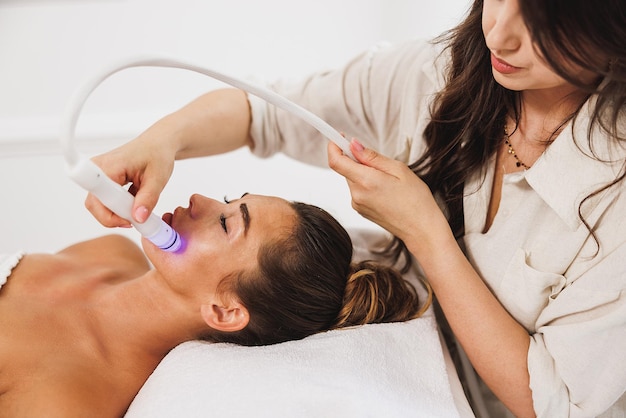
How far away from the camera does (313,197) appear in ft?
6.90

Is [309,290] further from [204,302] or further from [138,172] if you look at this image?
[138,172]

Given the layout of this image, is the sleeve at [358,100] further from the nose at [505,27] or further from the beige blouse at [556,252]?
the nose at [505,27]

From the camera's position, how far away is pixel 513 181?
1146 mm

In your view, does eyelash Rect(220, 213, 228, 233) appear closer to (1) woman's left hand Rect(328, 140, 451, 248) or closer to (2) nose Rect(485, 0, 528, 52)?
(1) woman's left hand Rect(328, 140, 451, 248)

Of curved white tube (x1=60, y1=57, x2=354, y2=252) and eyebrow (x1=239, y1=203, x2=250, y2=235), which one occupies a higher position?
curved white tube (x1=60, y1=57, x2=354, y2=252)

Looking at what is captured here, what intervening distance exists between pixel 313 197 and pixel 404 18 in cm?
71

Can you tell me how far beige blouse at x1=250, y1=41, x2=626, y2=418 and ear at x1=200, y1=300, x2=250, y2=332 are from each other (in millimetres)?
445

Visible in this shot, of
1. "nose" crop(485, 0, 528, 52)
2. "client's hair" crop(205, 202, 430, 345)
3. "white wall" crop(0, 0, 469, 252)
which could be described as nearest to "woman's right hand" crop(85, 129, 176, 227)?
"client's hair" crop(205, 202, 430, 345)

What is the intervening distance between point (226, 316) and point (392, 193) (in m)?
0.40

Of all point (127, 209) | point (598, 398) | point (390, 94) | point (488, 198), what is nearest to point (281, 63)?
point (390, 94)

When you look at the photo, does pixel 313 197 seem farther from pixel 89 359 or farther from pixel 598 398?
pixel 598 398

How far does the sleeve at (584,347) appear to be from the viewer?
1.01m

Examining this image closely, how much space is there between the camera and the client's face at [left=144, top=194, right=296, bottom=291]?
4.04ft

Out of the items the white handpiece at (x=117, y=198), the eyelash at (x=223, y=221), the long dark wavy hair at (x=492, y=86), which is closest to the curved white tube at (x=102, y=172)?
the white handpiece at (x=117, y=198)
